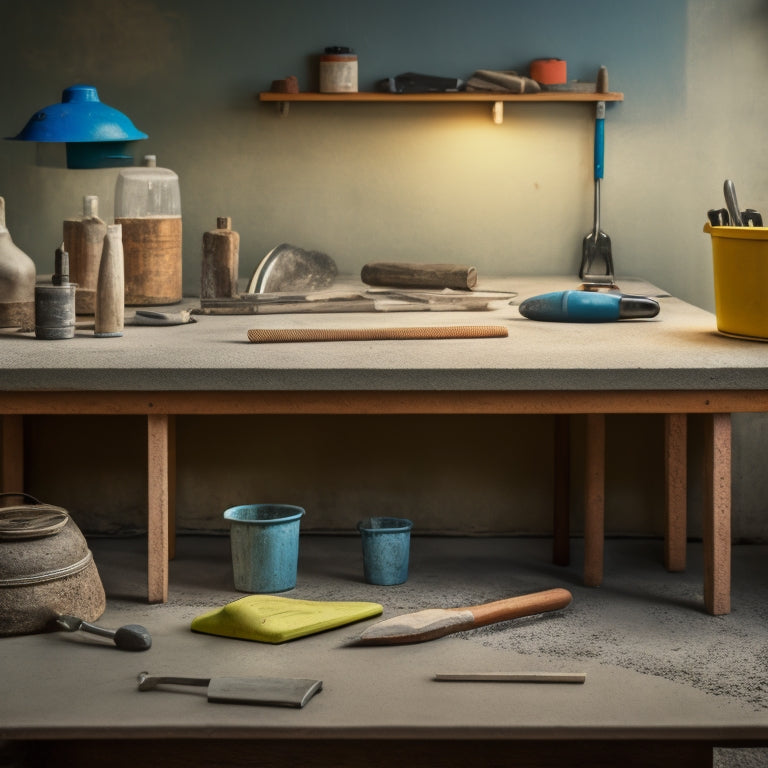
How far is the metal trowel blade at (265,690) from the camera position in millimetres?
2254

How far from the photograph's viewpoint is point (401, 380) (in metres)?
2.49

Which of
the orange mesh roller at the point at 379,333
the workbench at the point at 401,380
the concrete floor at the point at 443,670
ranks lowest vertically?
the concrete floor at the point at 443,670

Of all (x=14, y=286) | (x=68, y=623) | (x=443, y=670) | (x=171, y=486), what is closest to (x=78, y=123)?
(x=14, y=286)

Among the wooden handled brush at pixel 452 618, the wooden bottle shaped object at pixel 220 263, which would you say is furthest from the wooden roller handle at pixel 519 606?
the wooden bottle shaped object at pixel 220 263

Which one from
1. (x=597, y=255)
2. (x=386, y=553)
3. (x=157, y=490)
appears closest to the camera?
(x=157, y=490)

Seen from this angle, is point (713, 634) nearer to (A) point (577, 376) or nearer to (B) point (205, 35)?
(A) point (577, 376)

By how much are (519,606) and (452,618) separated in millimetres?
206

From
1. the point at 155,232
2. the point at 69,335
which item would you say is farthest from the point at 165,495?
the point at 155,232

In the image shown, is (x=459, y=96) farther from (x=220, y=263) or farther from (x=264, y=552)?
(x=264, y=552)

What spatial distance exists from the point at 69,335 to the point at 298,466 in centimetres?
139

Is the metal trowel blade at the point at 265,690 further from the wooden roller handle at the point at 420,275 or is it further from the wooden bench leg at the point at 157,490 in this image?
the wooden roller handle at the point at 420,275

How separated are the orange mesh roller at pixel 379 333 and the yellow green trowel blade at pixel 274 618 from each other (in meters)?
0.62

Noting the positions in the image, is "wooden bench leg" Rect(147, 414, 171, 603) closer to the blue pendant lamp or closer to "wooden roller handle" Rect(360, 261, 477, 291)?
the blue pendant lamp

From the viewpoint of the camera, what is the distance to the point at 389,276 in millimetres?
3635
